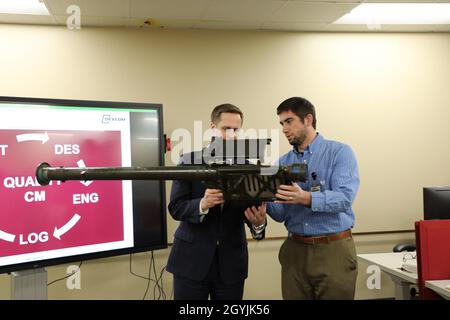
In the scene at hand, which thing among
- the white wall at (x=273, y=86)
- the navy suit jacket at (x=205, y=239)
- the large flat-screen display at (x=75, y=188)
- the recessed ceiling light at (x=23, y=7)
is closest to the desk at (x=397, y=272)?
the white wall at (x=273, y=86)

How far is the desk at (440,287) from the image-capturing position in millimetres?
1670

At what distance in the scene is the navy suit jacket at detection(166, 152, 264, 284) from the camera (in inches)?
64.9

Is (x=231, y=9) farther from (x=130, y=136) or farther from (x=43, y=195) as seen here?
(x=43, y=195)

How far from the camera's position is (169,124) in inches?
115

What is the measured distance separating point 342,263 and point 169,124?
Result: 174 centimetres

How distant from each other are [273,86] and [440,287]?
6.27 feet

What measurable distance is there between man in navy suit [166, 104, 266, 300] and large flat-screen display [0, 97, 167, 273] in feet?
1.21

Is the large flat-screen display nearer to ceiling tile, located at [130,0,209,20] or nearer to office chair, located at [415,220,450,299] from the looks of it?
ceiling tile, located at [130,0,209,20]

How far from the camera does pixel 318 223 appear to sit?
1.76 m

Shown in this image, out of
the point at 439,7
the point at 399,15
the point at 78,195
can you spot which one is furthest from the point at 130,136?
the point at 439,7

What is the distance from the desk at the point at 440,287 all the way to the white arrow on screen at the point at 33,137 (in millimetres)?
1953

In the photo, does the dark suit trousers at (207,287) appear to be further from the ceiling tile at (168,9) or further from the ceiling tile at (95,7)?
the ceiling tile at (95,7)

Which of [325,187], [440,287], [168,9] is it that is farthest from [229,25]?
[440,287]

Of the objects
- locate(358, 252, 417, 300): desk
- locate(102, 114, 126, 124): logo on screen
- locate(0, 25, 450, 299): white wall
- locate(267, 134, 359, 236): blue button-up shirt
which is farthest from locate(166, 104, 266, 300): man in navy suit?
locate(0, 25, 450, 299): white wall
